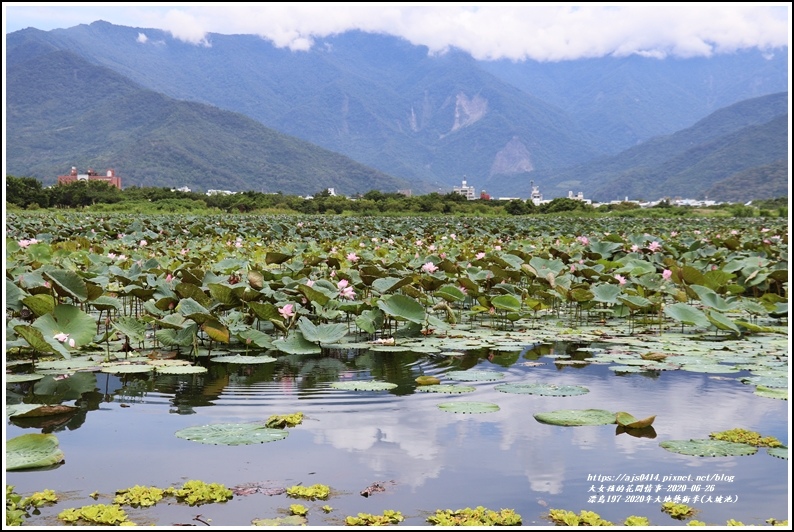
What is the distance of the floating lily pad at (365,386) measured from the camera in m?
3.96

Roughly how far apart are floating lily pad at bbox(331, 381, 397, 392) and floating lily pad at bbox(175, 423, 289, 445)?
843mm

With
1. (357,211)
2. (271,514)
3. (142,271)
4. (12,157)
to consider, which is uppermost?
(12,157)

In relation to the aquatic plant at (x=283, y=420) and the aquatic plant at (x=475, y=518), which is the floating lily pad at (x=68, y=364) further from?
the aquatic plant at (x=475, y=518)

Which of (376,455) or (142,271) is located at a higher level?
(142,271)

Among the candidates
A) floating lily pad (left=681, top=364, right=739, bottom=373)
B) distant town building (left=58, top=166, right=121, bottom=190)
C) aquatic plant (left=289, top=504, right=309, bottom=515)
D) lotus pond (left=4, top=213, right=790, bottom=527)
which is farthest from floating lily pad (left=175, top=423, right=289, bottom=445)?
distant town building (left=58, top=166, right=121, bottom=190)

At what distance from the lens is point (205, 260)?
8.57 metres

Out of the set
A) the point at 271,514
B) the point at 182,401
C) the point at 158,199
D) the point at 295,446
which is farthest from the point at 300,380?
the point at 158,199

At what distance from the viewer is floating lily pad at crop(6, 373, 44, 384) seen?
12.9 feet

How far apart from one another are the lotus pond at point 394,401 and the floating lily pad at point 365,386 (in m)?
0.02

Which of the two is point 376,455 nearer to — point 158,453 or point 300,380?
point 158,453

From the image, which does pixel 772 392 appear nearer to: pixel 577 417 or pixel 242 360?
pixel 577 417

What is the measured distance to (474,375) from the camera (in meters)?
4.30

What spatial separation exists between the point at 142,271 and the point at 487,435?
3815mm

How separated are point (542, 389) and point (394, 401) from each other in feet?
2.49
